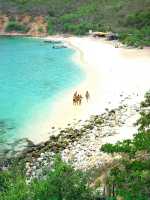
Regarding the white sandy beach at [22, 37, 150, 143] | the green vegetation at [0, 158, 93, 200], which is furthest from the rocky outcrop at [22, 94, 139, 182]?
the green vegetation at [0, 158, 93, 200]

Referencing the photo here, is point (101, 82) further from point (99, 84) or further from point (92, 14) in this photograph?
point (92, 14)

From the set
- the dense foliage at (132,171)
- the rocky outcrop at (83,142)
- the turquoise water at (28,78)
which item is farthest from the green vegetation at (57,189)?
the turquoise water at (28,78)

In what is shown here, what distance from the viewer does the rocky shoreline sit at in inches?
1366

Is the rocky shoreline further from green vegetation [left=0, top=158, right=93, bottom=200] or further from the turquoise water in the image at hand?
green vegetation [left=0, top=158, right=93, bottom=200]

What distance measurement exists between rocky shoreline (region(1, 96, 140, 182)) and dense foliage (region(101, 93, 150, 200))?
2.26 meters

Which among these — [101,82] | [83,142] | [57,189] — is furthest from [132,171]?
[101,82]

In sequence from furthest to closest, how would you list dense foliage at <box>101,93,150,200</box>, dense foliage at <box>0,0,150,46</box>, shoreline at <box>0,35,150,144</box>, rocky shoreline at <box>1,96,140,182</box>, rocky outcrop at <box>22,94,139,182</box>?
dense foliage at <box>0,0,150,46</box>, shoreline at <box>0,35,150,144</box>, rocky shoreline at <box>1,96,140,182</box>, rocky outcrop at <box>22,94,139,182</box>, dense foliage at <box>101,93,150,200</box>

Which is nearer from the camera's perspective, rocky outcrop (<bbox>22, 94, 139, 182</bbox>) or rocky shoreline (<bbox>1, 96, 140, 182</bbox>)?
rocky outcrop (<bbox>22, 94, 139, 182</bbox>)

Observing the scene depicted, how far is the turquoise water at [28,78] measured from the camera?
53.3 m

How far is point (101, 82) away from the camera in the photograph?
221 ft

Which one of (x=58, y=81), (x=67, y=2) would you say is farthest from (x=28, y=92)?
(x=67, y=2)

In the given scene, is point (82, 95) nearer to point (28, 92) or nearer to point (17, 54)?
point (28, 92)

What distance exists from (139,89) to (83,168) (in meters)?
28.3

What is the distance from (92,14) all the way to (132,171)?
10782cm
